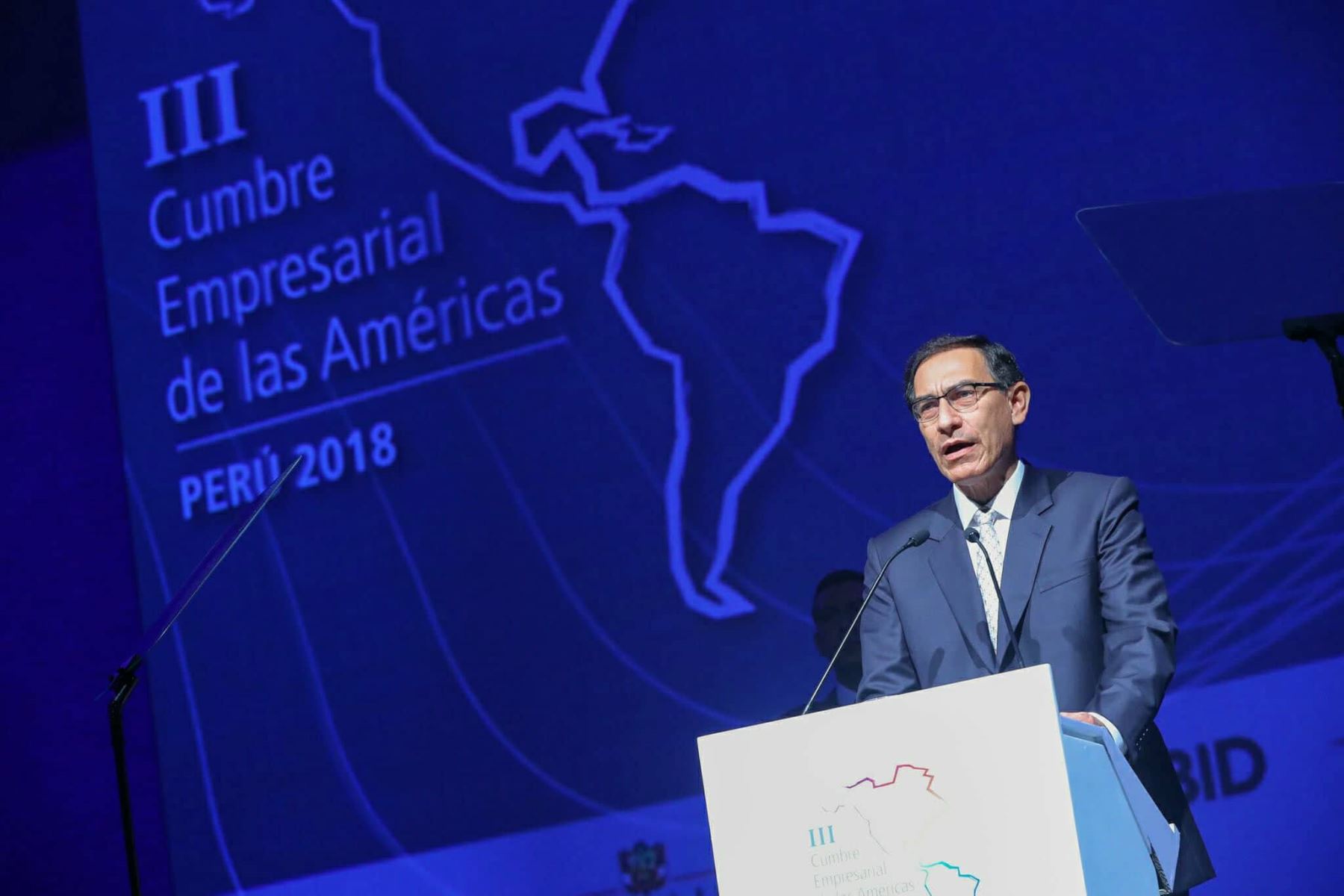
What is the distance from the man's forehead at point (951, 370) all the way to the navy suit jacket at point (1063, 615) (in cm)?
19

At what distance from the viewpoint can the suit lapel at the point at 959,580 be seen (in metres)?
2.46

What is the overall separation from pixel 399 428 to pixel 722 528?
106 centimetres

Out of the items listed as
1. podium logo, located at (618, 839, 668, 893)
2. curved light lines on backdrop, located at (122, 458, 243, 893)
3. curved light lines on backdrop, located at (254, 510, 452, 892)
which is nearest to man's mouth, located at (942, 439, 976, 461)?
podium logo, located at (618, 839, 668, 893)

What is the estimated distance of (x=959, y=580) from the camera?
2514mm

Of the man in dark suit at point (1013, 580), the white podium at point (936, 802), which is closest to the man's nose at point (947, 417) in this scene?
the man in dark suit at point (1013, 580)

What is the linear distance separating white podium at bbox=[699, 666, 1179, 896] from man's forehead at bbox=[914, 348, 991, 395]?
0.71 metres

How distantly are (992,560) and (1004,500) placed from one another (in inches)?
4.0

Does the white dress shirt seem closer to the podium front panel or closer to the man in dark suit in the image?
the man in dark suit

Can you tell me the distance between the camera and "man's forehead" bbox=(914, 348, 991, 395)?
2.54 m

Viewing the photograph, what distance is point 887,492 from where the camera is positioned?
4.05 metres

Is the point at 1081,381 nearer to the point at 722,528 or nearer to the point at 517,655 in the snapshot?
the point at 722,528

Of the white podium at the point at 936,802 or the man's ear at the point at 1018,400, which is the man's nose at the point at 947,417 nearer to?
the man's ear at the point at 1018,400

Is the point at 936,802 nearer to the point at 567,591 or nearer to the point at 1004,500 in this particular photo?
the point at 1004,500

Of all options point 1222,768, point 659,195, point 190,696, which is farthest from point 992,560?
point 190,696
